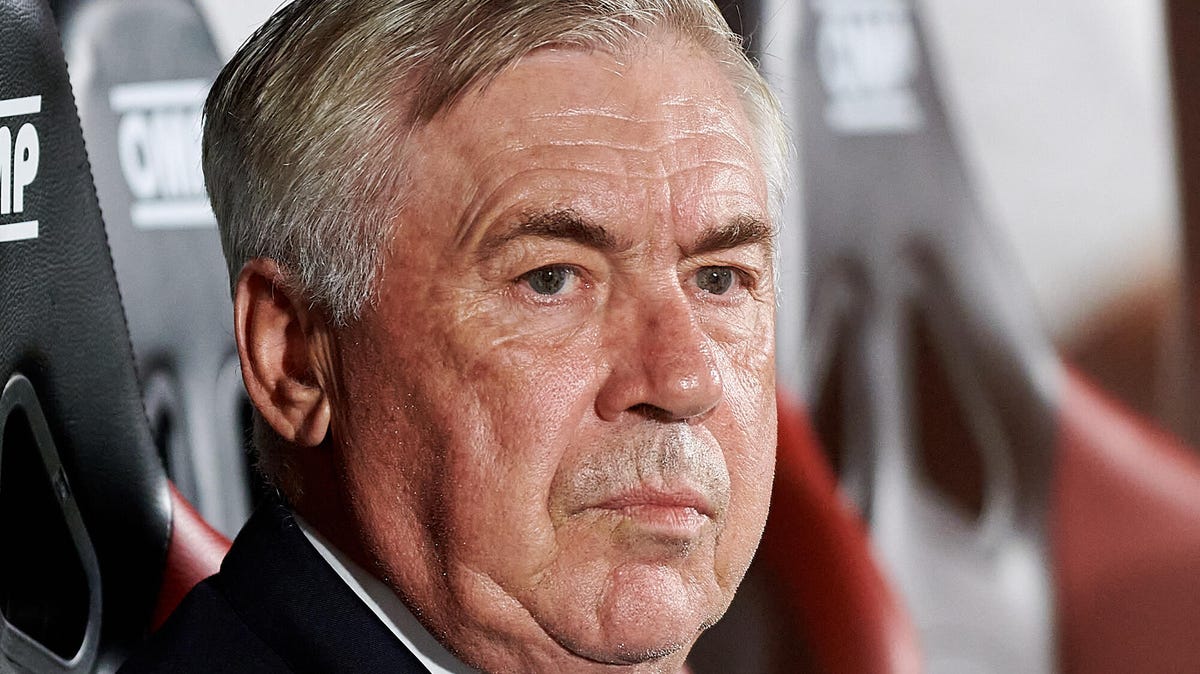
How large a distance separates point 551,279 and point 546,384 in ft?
0.30

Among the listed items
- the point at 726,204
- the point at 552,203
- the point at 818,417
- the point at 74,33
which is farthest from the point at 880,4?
the point at 74,33

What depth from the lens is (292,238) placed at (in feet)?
4.17

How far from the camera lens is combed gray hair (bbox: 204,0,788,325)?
4.02 ft

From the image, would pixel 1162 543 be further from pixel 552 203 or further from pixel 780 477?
pixel 552 203

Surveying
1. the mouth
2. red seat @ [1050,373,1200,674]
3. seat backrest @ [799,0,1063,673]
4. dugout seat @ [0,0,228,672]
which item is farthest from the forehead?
red seat @ [1050,373,1200,674]

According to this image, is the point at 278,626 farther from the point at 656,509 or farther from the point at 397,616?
the point at 656,509

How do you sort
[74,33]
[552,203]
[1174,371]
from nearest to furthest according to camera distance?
[552,203]
[74,33]
[1174,371]

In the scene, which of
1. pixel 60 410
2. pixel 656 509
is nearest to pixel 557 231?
pixel 656 509

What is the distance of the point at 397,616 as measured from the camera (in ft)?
4.21

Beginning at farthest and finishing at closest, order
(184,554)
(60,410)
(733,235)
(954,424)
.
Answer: (954,424) → (184,554) → (60,410) → (733,235)

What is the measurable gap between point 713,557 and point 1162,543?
944mm

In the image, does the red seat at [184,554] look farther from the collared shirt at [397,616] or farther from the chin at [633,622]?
the chin at [633,622]

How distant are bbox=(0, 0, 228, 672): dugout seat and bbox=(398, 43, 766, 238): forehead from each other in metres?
0.58

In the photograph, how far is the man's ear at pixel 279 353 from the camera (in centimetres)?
129
